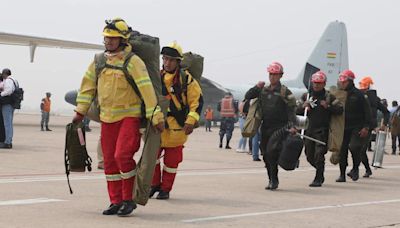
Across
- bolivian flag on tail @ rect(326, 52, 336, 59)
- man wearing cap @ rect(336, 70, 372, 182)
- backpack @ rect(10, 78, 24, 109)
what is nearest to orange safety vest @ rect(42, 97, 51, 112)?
backpack @ rect(10, 78, 24, 109)

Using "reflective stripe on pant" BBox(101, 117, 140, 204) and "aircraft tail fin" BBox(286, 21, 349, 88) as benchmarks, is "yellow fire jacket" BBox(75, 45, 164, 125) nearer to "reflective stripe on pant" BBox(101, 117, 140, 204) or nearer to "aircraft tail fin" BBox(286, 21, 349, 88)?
"reflective stripe on pant" BBox(101, 117, 140, 204)

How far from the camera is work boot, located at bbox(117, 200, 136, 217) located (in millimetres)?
8133

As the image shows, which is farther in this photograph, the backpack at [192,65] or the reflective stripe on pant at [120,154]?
the backpack at [192,65]

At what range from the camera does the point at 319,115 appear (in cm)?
1270

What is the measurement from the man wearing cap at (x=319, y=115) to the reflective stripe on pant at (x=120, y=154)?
4774mm

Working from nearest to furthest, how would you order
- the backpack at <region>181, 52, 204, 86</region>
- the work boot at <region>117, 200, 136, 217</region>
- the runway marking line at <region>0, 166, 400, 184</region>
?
the work boot at <region>117, 200, 136, 217</region> → the backpack at <region>181, 52, 204, 86</region> → the runway marking line at <region>0, 166, 400, 184</region>

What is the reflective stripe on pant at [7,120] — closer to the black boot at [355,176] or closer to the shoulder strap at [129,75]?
the black boot at [355,176]

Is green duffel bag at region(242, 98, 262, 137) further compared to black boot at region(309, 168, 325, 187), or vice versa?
black boot at region(309, 168, 325, 187)

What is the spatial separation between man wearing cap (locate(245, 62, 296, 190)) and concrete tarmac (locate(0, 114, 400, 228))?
1.25ft

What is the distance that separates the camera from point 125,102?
8273mm

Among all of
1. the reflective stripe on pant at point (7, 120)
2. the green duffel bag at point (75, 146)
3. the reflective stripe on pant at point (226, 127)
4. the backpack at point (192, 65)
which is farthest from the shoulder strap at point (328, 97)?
the reflective stripe on pant at point (226, 127)

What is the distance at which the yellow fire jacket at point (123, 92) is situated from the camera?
8.19 m

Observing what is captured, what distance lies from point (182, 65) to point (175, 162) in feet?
3.73

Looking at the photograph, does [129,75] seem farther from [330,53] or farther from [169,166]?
[330,53]
